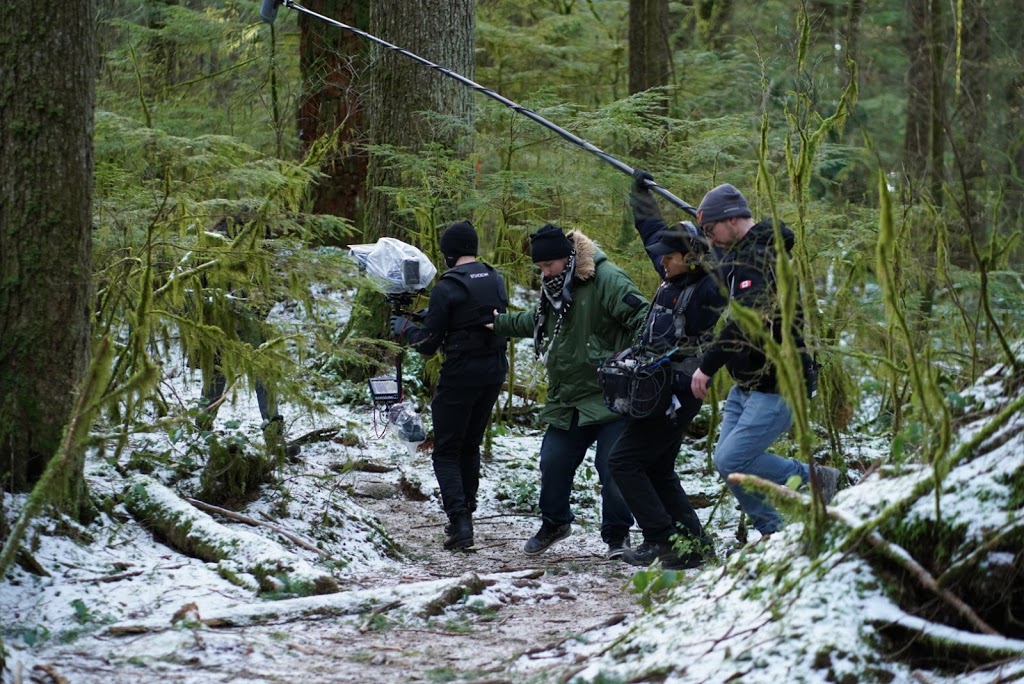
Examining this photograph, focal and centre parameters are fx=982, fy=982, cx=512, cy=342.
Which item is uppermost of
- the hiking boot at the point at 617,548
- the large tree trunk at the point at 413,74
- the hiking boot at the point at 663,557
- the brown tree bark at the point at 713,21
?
the brown tree bark at the point at 713,21

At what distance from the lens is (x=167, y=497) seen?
5.46 m

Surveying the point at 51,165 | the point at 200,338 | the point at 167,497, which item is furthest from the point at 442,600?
the point at 51,165

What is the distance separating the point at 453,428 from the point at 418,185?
2.80m

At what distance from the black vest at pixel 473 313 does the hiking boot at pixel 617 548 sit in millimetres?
1547

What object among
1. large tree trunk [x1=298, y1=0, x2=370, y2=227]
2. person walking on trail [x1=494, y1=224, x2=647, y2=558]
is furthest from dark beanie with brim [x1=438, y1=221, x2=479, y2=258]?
large tree trunk [x1=298, y1=0, x2=370, y2=227]

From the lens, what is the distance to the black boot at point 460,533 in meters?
6.69

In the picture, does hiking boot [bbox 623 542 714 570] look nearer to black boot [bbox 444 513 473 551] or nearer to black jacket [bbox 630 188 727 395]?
black jacket [bbox 630 188 727 395]

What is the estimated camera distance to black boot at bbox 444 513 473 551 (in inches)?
263

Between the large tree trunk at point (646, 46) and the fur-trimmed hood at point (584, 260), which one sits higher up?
the large tree trunk at point (646, 46)

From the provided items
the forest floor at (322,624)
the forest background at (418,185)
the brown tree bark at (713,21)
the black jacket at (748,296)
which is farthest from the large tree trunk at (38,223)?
the brown tree bark at (713,21)

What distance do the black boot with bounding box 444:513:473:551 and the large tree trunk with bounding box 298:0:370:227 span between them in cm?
626

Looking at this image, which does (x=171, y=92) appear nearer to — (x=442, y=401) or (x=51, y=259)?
(x=442, y=401)

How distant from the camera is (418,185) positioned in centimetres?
874

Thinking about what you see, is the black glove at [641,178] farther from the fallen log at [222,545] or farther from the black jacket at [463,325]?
the fallen log at [222,545]
